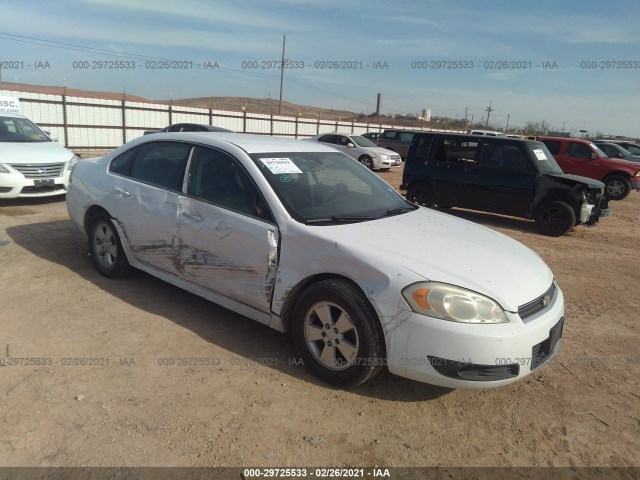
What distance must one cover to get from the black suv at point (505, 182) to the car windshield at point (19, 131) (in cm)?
759

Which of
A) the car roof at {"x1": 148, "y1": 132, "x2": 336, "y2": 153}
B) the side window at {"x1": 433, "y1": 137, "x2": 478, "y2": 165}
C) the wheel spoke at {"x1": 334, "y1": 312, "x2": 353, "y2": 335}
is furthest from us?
the side window at {"x1": 433, "y1": 137, "x2": 478, "y2": 165}

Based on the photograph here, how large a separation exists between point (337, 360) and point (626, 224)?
10.5 metres

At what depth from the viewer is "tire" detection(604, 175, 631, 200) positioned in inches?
551

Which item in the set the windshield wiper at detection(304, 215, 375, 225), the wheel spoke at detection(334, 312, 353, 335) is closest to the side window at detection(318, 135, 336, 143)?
the windshield wiper at detection(304, 215, 375, 225)

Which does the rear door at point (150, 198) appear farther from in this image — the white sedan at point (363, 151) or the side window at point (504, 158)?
Answer: the white sedan at point (363, 151)

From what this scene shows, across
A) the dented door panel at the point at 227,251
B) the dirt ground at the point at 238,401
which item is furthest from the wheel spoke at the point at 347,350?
the dented door panel at the point at 227,251

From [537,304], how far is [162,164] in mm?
3295

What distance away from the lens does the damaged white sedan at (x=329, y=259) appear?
2812 mm


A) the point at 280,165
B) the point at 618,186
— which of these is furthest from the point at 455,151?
the point at 618,186

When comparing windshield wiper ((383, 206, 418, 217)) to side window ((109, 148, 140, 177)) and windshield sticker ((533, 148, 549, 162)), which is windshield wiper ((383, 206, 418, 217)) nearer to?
side window ((109, 148, 140, 177))

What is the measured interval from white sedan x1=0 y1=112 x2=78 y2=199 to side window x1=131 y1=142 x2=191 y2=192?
4.54 metres

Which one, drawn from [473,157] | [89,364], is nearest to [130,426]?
[89,364]

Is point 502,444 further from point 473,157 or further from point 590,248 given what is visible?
point 473,157

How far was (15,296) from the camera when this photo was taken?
4.38 m
